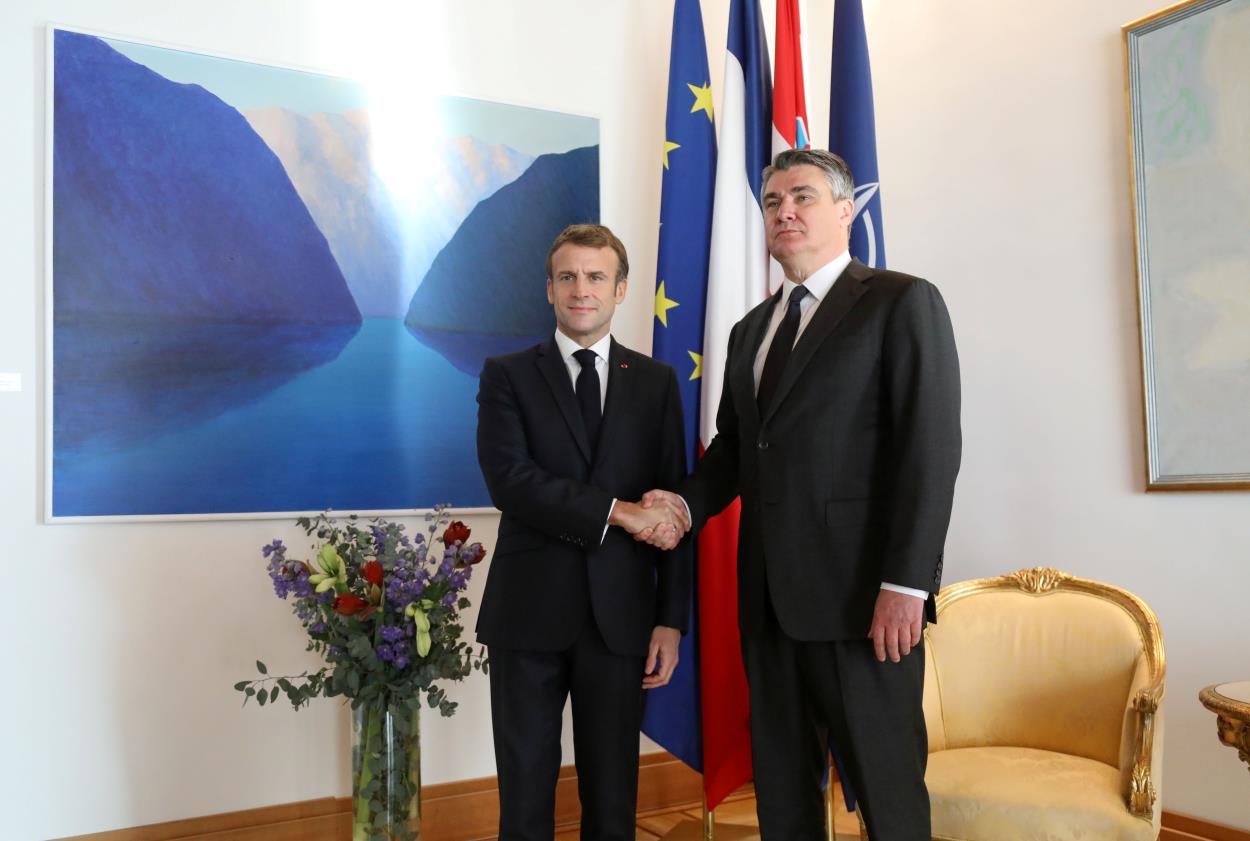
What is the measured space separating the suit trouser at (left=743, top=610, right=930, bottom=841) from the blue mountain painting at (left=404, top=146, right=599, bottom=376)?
1.68 m

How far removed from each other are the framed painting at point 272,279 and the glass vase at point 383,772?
796mm

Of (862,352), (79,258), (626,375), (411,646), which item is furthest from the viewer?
(79,258)

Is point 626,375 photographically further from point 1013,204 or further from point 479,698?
point 1013,204

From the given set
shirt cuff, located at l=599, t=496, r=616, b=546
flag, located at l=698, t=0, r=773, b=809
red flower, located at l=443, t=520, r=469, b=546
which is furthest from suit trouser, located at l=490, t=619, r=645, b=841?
flag, located at l=698, t=0, r=773, b=809

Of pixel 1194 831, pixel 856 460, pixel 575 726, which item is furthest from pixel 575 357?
pixel 1194 831

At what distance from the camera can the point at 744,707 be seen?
3.20 m

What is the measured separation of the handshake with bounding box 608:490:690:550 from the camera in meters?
2.24

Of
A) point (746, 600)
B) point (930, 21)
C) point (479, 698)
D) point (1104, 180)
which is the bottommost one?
point (479, 698)

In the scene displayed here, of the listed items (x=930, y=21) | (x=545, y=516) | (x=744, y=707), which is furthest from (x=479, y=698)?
(x=930, y=21)

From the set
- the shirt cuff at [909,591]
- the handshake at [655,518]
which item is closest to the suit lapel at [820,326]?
the handshake at [655,518]

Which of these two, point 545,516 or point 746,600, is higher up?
point 545,516

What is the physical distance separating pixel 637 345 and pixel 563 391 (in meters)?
1.45

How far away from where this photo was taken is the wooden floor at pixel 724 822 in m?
3.36

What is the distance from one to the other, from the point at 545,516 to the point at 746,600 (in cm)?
46
